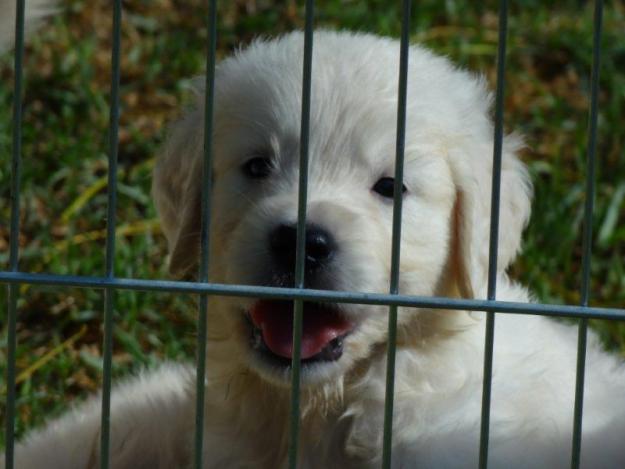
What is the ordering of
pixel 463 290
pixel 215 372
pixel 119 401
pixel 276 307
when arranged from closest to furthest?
pixel 276 307 < pixel 463 290 < pixel 215 372 < pixel 119 401

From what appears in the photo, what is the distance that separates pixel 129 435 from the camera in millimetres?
3881

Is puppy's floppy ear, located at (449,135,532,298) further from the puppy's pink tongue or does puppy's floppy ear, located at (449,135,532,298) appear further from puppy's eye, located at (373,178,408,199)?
the puppy's pink tongue

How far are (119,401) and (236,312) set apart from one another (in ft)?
2.76

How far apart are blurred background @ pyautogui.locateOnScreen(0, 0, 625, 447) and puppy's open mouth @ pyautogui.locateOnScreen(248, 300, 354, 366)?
53.1 inches

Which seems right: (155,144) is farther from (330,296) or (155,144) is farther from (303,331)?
(330,296)

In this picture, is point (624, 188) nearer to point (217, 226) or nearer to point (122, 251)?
point (122, 251)

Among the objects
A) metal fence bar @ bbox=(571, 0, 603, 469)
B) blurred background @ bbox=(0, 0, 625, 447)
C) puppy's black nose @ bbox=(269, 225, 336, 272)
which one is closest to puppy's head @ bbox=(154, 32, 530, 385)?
puppy's black nose @ bbox=(269, 225, 336, 272)

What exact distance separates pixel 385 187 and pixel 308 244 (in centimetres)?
41

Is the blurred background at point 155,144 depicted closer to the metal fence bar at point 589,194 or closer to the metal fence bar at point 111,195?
the metal fence bar at point 111,195

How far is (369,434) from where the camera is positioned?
339 centimetres

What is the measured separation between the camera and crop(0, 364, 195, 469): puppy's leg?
3.80m

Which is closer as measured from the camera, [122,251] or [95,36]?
[122,251]

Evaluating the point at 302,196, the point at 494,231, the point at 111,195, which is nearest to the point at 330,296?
the point at 302,196

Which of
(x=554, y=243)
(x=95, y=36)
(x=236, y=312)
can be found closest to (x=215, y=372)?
(x=236, y=312)
